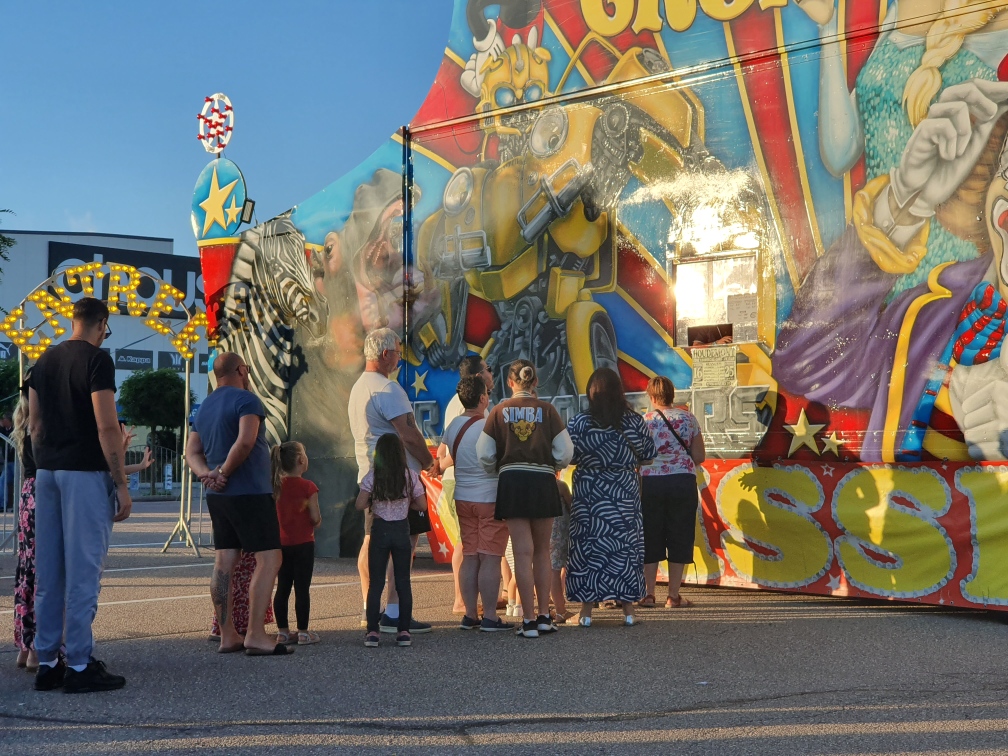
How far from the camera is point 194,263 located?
6019cm

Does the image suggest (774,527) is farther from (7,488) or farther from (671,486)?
(7,488)

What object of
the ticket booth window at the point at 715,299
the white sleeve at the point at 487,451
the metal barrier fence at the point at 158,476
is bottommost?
the metal barrier fence at the point at 158,476

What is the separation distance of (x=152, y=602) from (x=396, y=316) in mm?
3711

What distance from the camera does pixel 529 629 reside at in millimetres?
7602

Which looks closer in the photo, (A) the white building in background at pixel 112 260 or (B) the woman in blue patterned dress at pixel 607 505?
(B) the woman in blue patterned dress at pixel 607 505

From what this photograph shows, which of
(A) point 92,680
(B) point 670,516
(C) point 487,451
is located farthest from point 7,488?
(A) point 92,680

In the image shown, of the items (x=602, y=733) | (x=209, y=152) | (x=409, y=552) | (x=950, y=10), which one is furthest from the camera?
(x=209, y=152)

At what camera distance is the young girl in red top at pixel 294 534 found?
7430 millimetres

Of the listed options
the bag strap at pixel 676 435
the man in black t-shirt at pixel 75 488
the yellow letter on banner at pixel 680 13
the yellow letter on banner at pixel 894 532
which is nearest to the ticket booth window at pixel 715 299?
the bag strap at pixel 676 435

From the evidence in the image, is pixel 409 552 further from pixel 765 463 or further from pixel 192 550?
pixel 192 550

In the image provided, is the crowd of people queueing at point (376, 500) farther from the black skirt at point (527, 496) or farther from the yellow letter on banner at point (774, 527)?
the yellow letter on banner at point (774, 527)

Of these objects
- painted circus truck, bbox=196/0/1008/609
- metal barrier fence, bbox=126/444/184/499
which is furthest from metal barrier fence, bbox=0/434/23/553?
metal barrier fence, bbox=126/444/184/499

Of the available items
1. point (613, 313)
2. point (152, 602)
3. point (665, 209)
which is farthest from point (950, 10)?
point (152, 602)

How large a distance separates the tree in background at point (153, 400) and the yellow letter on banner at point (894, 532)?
1297 inches
